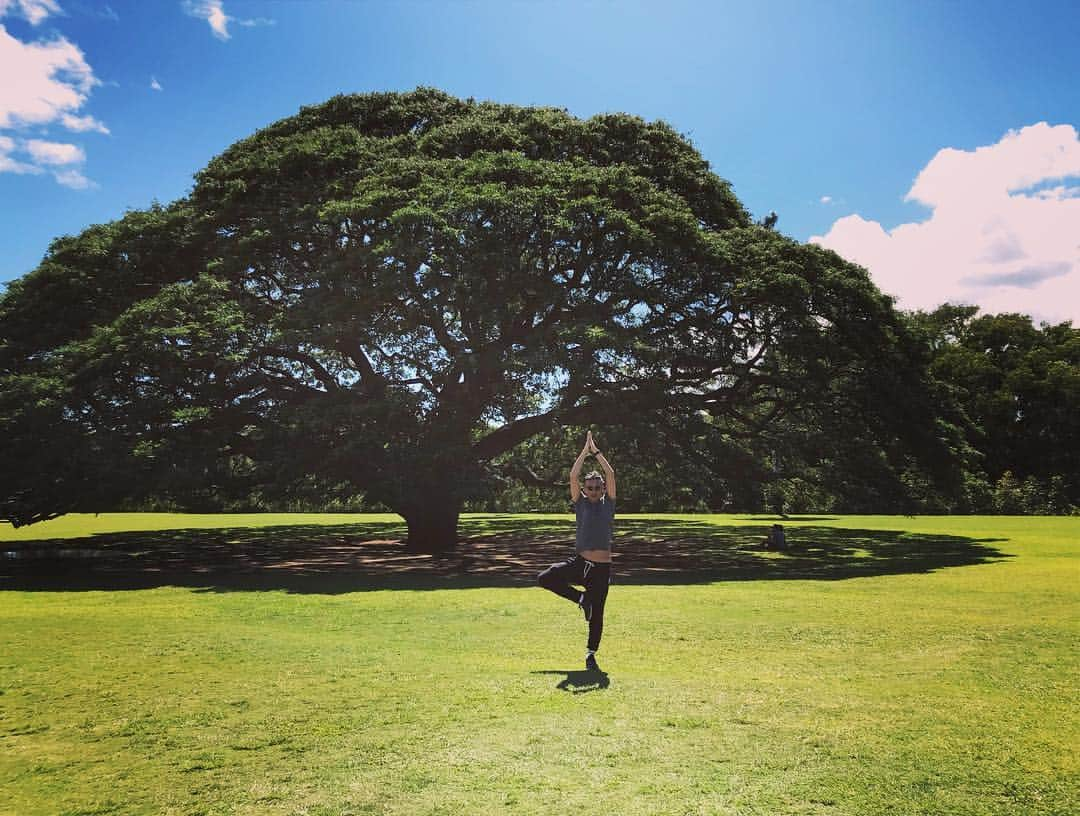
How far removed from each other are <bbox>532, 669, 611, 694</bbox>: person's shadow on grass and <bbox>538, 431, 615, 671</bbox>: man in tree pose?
0.49ft

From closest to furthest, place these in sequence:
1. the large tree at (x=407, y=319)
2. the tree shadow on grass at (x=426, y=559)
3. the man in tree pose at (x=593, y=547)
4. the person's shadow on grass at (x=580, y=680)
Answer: the person's shadow on grass at (x=580, y=680)
the man in tree pose at (x=593, y=547)
the tree shadow on grass at (x=426, y=559)
the large tree at (x=407, y=319)

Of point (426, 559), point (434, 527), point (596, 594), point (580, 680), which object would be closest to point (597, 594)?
point (596, 594)

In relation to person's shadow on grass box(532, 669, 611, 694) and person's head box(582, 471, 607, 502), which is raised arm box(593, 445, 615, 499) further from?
person's shadow on grass box(532, 669, 611, 694)

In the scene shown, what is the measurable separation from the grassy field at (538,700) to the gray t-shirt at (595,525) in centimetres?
123

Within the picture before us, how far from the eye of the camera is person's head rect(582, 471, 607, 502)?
7723 millimetres

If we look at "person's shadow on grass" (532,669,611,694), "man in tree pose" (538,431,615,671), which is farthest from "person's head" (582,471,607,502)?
"person's shadow on grass" (532,669,611,694)

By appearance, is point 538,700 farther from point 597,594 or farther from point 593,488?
point 593,488

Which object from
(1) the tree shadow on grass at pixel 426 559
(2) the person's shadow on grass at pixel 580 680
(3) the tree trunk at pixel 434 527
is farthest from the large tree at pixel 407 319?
(2) the person's shadow on grass at pixel 580 680

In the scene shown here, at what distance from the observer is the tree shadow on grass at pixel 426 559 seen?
17.2 metres

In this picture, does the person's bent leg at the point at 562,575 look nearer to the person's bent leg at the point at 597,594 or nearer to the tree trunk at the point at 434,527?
the person's bent leg at the point at 597,594

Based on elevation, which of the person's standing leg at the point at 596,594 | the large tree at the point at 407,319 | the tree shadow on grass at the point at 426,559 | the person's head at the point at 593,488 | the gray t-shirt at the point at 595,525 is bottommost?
the tree shadow on grass at the point at 426,559

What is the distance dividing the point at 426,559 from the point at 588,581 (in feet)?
47.4

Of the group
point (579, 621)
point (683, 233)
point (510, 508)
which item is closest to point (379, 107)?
point (683, 233)

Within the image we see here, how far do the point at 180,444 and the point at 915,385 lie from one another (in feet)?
64.1
